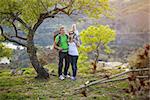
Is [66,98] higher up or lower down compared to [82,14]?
lower down

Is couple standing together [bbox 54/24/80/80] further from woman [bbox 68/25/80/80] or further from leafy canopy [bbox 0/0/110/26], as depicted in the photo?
leafy canopy [bbox 0/0/110/26]

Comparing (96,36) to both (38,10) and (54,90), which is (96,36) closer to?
(38,10)

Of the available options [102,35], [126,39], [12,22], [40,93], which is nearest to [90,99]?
[40,93]

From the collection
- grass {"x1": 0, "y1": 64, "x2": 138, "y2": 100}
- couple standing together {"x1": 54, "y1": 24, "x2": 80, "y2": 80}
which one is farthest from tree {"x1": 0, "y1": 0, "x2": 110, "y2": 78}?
grass {"x1": 0, "y1": 64, "x2": 138, "y2": 100}

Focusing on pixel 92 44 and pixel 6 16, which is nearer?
pixel 6 16

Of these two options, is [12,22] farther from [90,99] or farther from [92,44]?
[92,44]

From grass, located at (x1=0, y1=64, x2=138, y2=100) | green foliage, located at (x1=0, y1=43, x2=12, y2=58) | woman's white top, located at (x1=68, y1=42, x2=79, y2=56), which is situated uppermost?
woman's white top, located at (x1=68, y1=42, x2=79, y2=56)

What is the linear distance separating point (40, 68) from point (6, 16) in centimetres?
200

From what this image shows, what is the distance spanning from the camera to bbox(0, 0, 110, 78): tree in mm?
11133

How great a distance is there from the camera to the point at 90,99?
28.7 ft

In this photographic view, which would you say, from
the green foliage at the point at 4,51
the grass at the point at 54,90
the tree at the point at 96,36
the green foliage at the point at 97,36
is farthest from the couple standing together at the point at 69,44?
the green foliage at the point at 97,36

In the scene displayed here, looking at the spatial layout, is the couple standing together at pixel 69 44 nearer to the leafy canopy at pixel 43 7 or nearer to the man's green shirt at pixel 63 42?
the man's green shirt at pixel 63 42

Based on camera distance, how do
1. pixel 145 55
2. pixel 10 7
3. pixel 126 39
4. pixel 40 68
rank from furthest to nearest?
pixel 126 39
pixel 40 68
pixel 10 7
pixel 145 55

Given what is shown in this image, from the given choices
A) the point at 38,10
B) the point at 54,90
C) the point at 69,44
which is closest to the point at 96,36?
the point at 69,44
